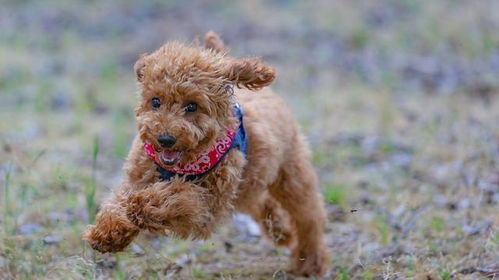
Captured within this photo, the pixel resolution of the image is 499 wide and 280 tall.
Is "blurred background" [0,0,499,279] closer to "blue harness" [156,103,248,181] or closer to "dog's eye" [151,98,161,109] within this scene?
"blue harness" [156,103,248,181]

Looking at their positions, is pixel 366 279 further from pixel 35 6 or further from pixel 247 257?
pixel 35 6

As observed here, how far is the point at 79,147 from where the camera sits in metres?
8.07

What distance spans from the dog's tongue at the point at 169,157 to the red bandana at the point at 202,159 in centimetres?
13

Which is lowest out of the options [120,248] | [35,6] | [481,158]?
[35,6]

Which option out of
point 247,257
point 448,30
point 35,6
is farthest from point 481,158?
point 35,6

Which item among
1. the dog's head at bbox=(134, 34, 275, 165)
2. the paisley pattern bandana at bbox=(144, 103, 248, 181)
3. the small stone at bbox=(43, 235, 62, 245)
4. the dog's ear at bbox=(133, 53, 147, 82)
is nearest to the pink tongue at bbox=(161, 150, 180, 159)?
the dog's head at bbox=(134, 34, 275, 165)

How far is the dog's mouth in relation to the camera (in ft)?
13.4

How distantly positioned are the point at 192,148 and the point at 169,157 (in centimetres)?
14

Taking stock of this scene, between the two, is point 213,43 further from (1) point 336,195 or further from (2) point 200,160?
(1) point 336,195

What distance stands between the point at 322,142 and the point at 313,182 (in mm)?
2680

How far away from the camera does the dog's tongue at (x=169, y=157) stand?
161 inches

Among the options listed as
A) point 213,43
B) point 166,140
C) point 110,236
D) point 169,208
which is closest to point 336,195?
point 213,43

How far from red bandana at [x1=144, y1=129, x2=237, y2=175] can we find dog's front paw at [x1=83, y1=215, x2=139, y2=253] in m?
0.45

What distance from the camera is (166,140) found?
3959mm
